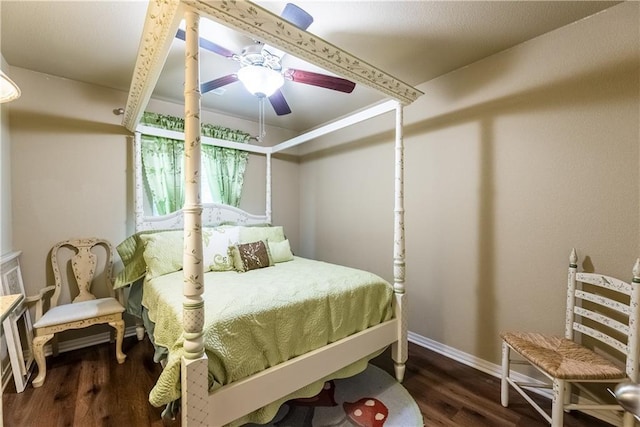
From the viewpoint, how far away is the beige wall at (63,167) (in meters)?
2.32

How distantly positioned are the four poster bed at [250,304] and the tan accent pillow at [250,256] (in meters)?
0.10

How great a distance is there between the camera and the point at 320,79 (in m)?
1.88

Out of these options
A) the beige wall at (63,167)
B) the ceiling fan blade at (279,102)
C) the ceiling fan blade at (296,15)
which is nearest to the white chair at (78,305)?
the beige wall at (63,167)

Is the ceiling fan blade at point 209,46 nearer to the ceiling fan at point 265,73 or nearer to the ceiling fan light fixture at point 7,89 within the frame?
the ceiling fan at point 265,73

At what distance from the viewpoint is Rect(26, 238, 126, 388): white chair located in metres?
2.00

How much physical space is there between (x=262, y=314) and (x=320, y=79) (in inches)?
60.4

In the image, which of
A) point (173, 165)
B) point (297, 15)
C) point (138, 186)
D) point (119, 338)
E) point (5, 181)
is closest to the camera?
point (297, 15)

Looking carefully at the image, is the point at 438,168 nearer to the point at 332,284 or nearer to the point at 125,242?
the point at 332,284

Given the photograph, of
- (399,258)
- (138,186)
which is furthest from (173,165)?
(399,258)

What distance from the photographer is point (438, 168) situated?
2496mm

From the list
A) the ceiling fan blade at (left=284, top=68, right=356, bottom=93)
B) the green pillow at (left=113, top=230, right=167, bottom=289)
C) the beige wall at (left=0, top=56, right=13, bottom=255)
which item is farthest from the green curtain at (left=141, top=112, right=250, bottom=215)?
the ceiling fan blade at (left=284, top=68, right=356, bottom=93)

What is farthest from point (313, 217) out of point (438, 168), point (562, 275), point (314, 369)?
point (562, 275)

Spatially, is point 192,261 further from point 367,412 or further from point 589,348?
point 589,348

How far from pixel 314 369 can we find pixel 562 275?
1.74 meters
